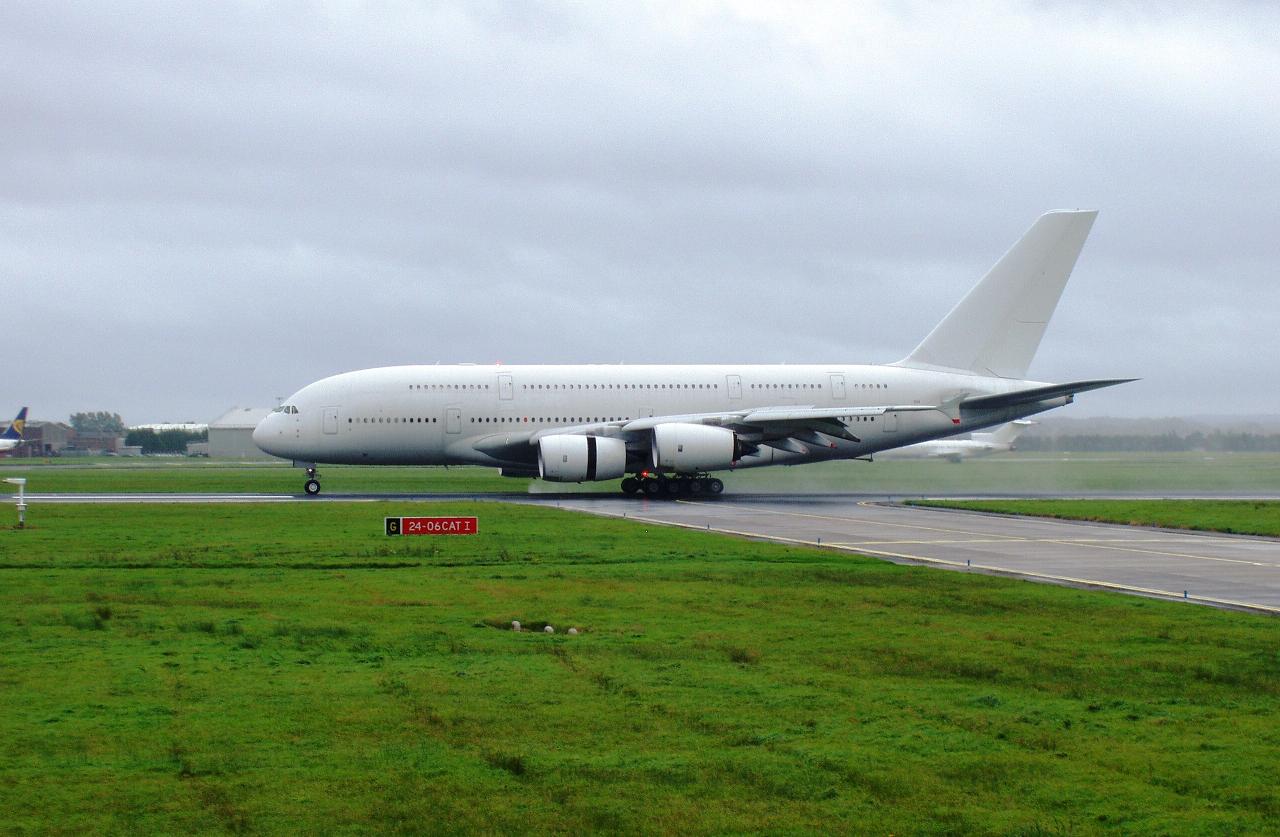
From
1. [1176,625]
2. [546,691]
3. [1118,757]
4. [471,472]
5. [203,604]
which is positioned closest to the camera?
[1118,757]

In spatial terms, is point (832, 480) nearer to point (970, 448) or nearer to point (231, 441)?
point (970, 448)

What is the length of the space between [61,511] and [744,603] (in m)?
22.6

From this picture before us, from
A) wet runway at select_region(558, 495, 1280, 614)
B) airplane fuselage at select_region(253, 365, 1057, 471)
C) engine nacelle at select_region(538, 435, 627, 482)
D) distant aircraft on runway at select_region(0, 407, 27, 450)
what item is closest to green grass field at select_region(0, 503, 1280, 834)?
wet runway at select_region(558, 495, 1280, 614)

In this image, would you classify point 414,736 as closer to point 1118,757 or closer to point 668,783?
point 668,783

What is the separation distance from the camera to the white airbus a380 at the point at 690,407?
39.7 meters

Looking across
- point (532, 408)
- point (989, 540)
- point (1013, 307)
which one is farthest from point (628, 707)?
point (1013, 307)

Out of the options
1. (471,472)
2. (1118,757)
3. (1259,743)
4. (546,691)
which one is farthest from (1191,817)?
(471,472)

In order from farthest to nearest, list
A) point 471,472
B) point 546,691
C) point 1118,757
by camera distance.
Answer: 1. point 471,472
2. point 546,691
3. point 1118,757

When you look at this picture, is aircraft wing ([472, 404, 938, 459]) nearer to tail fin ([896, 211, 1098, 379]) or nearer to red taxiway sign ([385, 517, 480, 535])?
tail fin ([896, 211, 1098, 379])

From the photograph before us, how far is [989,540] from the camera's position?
79.2ft

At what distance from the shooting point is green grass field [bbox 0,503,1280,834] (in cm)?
695

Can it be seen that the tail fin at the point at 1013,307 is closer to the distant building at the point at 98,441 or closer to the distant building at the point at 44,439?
the distant building at the point at 44,439

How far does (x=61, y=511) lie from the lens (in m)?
31.0

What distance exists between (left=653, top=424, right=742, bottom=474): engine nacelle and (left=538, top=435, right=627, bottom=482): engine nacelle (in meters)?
1.24
